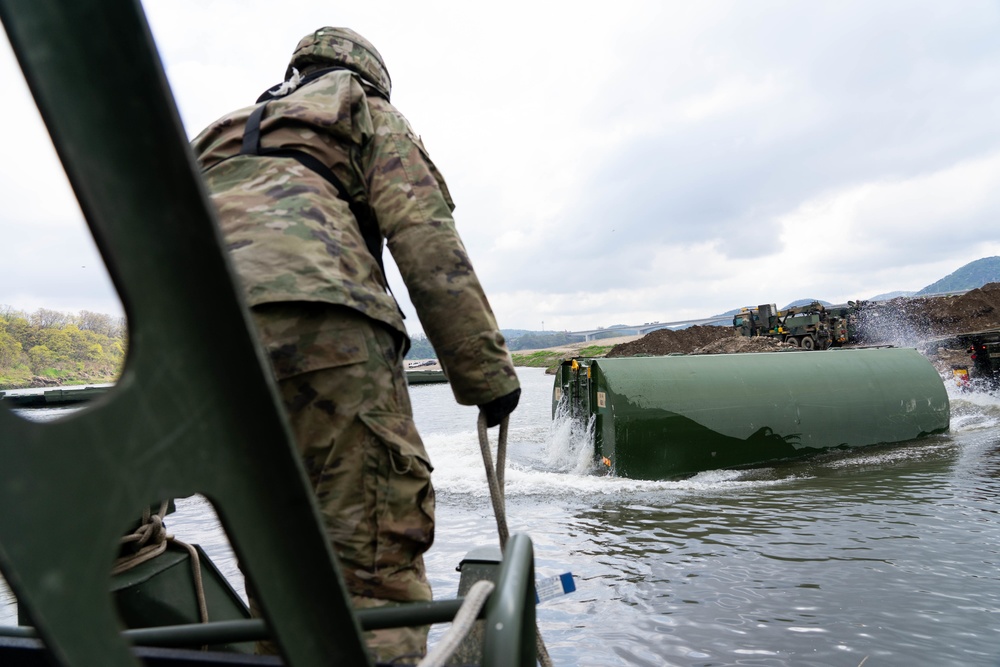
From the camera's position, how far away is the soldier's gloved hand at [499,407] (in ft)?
6.38

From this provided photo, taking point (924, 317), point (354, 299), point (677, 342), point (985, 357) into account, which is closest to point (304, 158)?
point (354, 299)

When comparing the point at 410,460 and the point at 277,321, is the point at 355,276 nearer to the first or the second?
the point at 277,321

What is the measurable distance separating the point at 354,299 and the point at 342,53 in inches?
41.7

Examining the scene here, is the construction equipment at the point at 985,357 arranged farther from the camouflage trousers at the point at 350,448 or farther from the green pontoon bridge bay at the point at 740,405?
the camouflage trousers at the point at 350,448

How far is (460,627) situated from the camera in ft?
3.21

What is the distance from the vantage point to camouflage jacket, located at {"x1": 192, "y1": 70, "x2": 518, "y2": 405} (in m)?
1.83

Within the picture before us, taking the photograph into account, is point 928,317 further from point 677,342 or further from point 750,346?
point 750,346

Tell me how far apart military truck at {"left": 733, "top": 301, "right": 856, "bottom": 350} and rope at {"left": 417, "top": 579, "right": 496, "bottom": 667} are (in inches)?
783

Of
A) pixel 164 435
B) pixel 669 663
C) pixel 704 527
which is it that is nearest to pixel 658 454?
pixel 704 527

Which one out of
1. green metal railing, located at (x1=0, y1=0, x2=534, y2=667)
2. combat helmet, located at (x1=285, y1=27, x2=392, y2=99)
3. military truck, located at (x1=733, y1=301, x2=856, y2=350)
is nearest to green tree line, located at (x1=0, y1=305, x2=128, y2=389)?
green metal railing, located at (x1=0, y1=0, x2=534, y2=667)

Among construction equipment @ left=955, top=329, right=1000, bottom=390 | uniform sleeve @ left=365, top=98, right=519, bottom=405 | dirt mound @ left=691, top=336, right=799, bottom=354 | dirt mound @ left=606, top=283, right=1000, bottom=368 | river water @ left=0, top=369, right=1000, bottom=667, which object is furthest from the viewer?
dirt mound @ left=606, top=283, right=1000, bottom=368

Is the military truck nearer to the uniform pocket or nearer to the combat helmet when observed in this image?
the combat helmet

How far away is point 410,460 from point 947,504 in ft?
16.8

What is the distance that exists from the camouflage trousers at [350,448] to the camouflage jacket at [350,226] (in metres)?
0.10
